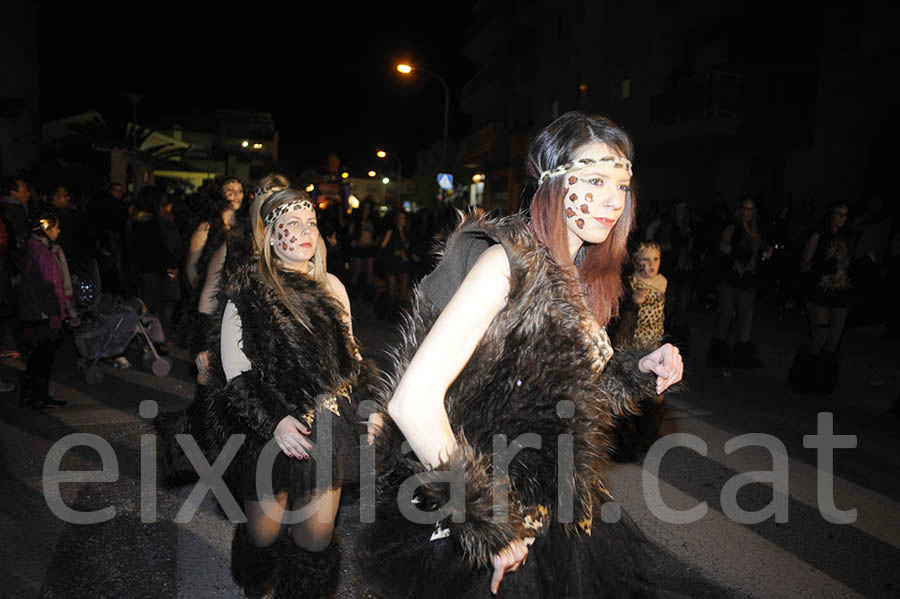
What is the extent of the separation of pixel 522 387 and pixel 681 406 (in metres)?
5.74

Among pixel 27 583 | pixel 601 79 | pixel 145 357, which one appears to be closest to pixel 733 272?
pixel 145 357

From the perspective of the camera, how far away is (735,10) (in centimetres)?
1991

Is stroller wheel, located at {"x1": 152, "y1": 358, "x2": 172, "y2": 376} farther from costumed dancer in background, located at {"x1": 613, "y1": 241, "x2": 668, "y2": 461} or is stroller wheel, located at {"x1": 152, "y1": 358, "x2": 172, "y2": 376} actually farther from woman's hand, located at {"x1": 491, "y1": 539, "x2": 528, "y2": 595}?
woman's hand, located at {"x1": 491, "y1": 539, "x2": 528, "y2": 595}

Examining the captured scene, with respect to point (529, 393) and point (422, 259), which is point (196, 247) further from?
point (422, 259)

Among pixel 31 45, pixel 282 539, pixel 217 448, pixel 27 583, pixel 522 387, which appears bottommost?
pixel 27 583

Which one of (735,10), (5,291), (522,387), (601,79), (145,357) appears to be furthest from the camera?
(601,79)

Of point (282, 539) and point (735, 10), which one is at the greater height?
point (735, 10)

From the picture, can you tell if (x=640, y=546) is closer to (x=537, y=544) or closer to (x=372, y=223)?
(x=537, y=544)

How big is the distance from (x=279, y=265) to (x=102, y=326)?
222 inches

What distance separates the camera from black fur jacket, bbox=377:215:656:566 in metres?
1.80

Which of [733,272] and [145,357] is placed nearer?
[145,357]

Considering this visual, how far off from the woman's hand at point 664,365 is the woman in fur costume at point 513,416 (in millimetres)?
274

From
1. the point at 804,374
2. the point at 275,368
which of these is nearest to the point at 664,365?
the point at 275,368

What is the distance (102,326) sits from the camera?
25.4 feet
